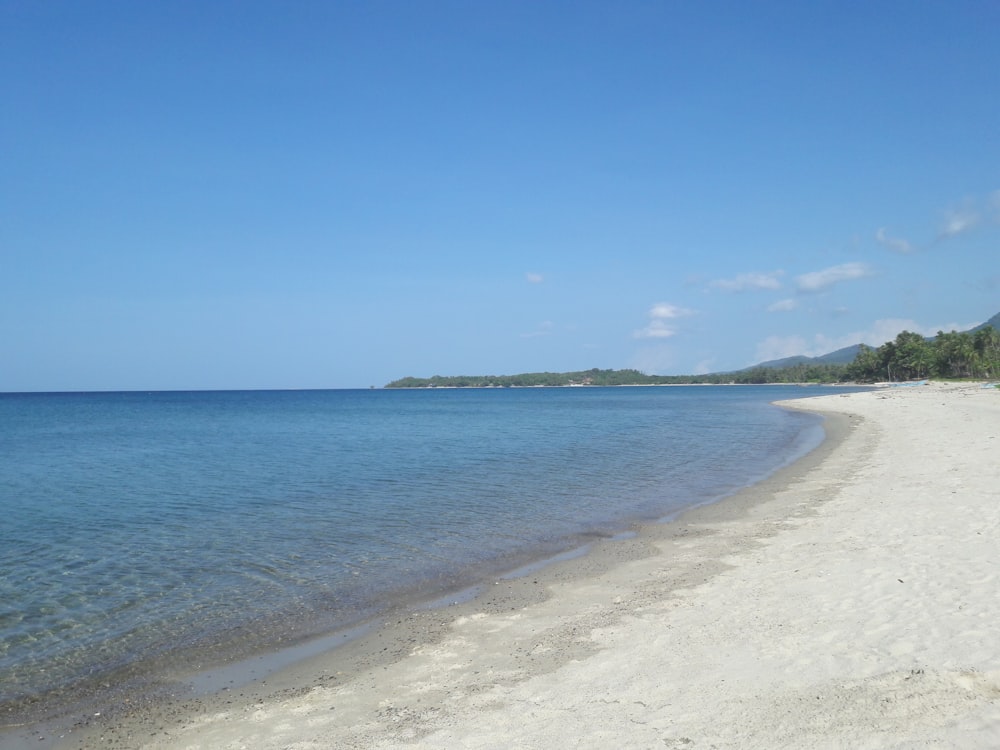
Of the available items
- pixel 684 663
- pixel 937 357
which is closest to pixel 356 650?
pixel 684 663

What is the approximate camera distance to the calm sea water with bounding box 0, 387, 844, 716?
375 inches

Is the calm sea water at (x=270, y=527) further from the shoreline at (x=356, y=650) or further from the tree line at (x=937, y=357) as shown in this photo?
the tree line at (x=937, y=357)

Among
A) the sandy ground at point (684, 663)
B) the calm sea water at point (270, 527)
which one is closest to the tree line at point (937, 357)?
the calm sea water at point (270, 527)

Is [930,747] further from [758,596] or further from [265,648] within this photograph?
[265,648]

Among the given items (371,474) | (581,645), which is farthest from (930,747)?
(371,474)

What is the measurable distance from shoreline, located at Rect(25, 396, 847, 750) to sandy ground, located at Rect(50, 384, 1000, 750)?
5 cm

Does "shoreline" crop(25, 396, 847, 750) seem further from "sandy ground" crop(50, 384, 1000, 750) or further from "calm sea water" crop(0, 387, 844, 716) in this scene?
"calm sea water" crop(0, 387, 844, 716)

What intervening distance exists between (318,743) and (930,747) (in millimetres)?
4970

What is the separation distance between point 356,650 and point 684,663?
4.18 meters

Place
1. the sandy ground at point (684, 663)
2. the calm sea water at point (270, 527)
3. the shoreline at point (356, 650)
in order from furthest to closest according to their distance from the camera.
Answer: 1. the calm sea water at point (270, 527)
2. the shoreline at point (356, 650)
3. the sandy ground at point (684, 663)

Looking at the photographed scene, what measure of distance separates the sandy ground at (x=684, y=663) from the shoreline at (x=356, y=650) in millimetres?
51

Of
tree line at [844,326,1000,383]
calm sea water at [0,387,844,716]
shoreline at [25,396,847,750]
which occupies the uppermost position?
tree line at [844,326,1000,383]

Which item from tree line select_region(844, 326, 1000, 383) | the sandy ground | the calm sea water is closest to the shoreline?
the sandy ground

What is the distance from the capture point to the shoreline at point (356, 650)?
22.4ft
